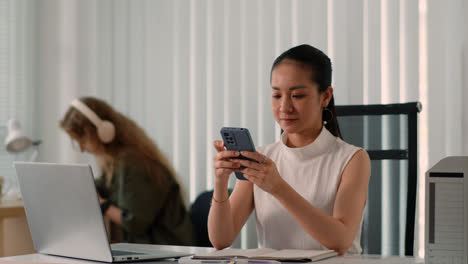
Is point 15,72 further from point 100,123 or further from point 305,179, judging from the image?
point 305,179

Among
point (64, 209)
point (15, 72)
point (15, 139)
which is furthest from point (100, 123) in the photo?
point (64, 209)

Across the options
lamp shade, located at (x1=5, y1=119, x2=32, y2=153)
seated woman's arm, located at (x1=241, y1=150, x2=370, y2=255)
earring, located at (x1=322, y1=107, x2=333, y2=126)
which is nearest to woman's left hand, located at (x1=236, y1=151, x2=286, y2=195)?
seated woman's arm, located at (x1=241, y1=150, x2=370, y2=255)

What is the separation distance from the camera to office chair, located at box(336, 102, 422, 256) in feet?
5.59

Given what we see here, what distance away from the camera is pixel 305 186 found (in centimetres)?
148

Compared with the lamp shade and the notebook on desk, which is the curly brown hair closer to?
the lamp shade

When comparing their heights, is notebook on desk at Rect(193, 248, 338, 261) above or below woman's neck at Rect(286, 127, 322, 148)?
below

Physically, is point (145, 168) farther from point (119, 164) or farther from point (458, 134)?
point (458, 134)

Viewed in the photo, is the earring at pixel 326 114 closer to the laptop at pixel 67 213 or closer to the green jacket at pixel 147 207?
the laptop at pixel 67 213

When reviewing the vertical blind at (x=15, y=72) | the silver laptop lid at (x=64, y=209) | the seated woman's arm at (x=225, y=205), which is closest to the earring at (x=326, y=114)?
the seated woman's arm at (x=225, y=205)

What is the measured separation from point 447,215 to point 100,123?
195 centimetres

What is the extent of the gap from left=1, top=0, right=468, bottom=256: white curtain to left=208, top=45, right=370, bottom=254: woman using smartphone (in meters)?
1.14

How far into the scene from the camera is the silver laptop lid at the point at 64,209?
113cm

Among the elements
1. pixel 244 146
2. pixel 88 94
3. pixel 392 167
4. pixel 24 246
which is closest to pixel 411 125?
pixel 392 167

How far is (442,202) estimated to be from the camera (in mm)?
1021
